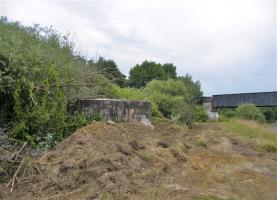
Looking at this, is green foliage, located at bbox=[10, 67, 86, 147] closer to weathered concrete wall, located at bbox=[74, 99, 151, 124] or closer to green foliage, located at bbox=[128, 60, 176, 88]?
weathered concrete wall, located at bbox=[74, 99, 151, 124]

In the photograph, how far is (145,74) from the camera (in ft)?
103

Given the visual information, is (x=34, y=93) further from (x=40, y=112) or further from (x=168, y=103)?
(x=168, y=103)

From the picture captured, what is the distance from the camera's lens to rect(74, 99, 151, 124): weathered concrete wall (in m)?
7.05

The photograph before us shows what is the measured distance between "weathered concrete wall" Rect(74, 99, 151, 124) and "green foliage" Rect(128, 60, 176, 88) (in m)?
23.2

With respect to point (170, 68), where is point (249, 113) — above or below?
→ below

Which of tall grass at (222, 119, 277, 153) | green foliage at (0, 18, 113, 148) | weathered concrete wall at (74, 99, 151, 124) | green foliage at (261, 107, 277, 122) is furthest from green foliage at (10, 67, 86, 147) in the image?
green foliage at (261, 107, 277, 122)

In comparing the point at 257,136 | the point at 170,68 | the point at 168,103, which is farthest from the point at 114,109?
the point at 170,68

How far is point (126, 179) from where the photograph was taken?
3.99 meters

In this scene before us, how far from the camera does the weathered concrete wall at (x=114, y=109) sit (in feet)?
23.1

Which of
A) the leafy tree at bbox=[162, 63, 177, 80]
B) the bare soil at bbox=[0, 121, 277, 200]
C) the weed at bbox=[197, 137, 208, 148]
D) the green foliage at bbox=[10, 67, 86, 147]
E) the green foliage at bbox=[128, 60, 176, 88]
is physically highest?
Answer: the leafy tree at bbox=[162, 63, 177, 80]

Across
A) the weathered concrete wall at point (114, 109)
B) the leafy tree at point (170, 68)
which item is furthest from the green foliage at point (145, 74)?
the weathered concrete wall at point (114, 109)

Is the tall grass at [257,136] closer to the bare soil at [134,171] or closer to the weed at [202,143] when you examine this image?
the bare soil at [134,171]

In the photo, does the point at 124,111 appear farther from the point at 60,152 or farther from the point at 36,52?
the point at 60,152

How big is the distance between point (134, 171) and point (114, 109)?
115 inches
